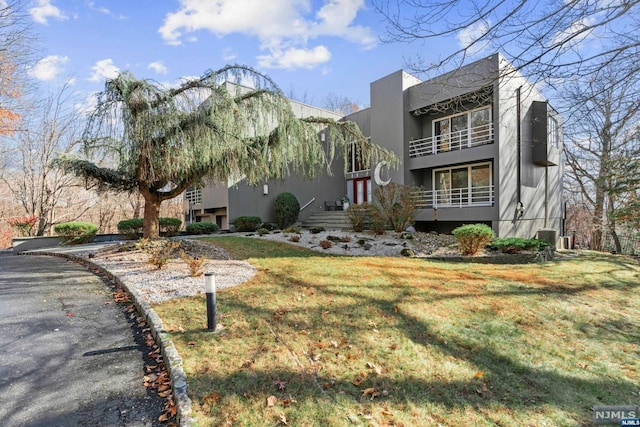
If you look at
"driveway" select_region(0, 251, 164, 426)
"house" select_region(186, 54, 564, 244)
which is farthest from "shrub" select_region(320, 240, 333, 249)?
"driveway" select_region(0, 251, 164, 426)

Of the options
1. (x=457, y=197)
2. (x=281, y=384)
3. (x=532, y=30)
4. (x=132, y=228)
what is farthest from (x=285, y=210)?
(x=281, y=384)

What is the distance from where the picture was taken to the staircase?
15406 millimetres

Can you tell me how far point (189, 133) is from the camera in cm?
776

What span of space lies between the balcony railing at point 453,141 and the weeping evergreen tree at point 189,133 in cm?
788

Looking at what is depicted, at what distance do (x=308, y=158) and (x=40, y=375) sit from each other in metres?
7.29

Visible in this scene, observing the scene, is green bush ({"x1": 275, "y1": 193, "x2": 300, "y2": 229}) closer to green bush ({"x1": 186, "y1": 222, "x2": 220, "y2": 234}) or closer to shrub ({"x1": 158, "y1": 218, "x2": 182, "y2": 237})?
green bush ({"x1": 186, "y1": 222, "x2": 220, "y2": 234})

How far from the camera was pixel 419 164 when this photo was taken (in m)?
14.7

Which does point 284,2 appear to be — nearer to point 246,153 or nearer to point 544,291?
point 246,153

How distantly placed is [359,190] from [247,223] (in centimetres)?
698

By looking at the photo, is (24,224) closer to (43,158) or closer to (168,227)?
(43,158)

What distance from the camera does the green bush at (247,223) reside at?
1502cm

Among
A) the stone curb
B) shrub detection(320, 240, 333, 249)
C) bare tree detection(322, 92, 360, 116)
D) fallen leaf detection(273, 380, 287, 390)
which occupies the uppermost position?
bare tree detection(322, 92, 360, 116)

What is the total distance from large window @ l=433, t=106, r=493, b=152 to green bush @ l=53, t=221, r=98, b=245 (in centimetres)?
1580

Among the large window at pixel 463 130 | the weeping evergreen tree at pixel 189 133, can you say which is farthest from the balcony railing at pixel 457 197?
the weeping evergreen tree at pixel 189 133
